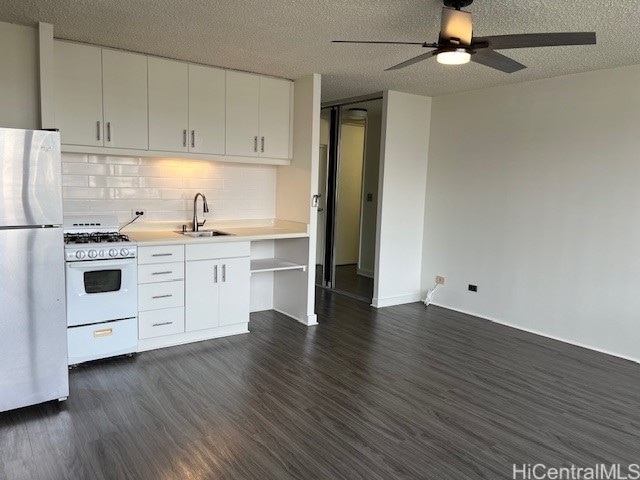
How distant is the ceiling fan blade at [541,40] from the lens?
2348mm

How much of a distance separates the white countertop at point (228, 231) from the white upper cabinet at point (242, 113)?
76cm

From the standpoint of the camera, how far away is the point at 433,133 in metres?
5.64

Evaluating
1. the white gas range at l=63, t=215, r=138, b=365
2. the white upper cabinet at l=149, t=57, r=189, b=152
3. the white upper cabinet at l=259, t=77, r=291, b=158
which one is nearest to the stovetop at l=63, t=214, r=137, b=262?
the white gas range at l=63, t=215, r=138, b=365

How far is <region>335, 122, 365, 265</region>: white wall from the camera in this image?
7695 mm

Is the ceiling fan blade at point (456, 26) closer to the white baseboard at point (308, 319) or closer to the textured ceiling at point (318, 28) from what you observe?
the textured ceiling at point (318, 28)

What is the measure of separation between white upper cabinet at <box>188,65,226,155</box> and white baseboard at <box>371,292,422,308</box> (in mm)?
2469

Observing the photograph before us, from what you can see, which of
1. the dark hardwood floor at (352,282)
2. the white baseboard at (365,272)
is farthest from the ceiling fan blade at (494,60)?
the white baseboard at (365,272)

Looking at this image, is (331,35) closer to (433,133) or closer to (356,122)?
(433,133)

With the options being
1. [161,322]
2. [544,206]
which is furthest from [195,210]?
[544,206]

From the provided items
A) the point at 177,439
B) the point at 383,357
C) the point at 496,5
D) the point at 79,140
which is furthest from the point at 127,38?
the point at 383,357

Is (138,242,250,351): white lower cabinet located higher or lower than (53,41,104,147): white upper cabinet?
lower

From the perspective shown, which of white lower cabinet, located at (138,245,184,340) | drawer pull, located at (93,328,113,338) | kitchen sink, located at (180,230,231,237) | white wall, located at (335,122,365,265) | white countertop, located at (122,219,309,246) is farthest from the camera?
white wall, located at (335,122,365,265)

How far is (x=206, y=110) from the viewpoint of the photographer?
4.32 m

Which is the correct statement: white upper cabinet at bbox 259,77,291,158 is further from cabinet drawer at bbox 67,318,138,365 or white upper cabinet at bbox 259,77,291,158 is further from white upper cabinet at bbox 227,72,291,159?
cabinet drawer at bbox 67,318,138,365
